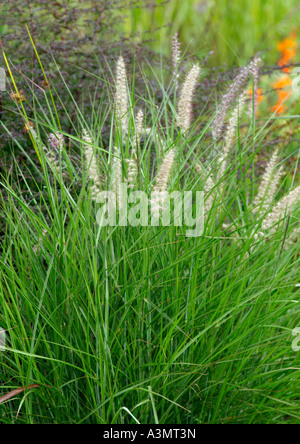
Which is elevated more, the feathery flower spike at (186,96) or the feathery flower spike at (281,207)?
the feathery flower spike at (186,96)

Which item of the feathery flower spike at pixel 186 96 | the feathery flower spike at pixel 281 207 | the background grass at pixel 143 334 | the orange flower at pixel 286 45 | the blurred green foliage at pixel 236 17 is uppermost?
the blurred green foliage at pixel 236 17

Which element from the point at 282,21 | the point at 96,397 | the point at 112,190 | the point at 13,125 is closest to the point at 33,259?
the point at 112,190

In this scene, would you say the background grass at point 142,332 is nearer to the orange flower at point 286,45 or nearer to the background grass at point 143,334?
the background grass at point 143,334

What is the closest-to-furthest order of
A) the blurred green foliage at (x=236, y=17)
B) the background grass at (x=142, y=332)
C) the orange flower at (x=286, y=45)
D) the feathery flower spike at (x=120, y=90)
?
1. the background grass at (x=142, y=332)
2. the feathery flower spike at (x=120, y=90)
3. the orange flower at (x=286, y=45)
4. the blurred green foliage at (x=236, y=17)

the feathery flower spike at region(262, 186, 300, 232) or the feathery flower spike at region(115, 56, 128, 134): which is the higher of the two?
the feathery flower spike at region(115, 56, 128, 134)

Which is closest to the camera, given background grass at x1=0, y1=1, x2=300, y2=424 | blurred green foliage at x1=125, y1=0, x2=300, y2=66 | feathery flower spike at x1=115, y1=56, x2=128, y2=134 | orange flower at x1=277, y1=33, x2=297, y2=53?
background grass at x1=0, y1=1, x2=300, y2=424

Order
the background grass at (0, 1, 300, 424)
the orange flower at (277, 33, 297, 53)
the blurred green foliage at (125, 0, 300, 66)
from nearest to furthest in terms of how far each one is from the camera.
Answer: the background grass at (0, 1, 300, 424) < the orange flower at (277, 33, 297, 53) < the blurred green foliage at (125, 0, 300, 66)

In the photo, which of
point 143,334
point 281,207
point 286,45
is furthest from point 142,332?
point 286,45

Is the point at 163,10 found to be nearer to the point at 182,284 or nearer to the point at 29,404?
the point at 182,284

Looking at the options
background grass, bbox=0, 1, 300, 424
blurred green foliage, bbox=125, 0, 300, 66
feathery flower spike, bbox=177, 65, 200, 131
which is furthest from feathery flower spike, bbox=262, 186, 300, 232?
blurred green foliage, bbox=125, 0, 300, 66

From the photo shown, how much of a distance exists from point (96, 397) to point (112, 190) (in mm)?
670

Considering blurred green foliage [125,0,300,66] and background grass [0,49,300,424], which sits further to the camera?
blurred green foliage [125,0,300,66]

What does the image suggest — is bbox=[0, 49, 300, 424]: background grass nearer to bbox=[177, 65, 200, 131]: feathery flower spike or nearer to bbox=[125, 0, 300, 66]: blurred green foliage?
bbox=[177, 65, 200, 131]: feathery flower spike

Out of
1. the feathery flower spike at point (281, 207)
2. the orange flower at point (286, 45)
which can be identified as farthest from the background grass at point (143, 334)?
the orange flower at point (286, 45)
